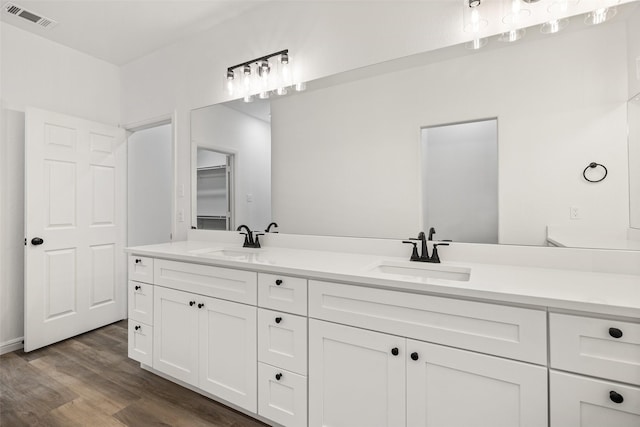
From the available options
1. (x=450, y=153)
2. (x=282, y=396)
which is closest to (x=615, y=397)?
(x=450, y=153)

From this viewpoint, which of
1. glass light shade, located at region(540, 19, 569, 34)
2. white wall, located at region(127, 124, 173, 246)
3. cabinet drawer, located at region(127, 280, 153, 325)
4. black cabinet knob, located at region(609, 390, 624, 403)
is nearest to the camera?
black cabinet knob, located at region(609, 390, 624, 403)

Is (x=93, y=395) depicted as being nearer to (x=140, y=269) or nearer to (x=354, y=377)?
(x=140, y=269)

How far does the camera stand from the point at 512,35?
147cm

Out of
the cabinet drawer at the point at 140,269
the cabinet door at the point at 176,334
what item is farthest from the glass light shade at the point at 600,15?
the cabinet drawer at the point at 140,269

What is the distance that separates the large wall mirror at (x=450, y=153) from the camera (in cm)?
131

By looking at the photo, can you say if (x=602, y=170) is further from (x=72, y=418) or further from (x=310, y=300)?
(x=72, y=418)

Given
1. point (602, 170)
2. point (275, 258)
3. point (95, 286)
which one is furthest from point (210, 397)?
point (602, 170)

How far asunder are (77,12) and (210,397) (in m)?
2.92

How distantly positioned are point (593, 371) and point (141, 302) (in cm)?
232

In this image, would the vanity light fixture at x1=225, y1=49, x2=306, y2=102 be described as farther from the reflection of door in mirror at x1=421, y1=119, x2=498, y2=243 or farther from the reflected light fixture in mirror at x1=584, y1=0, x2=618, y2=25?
the reflected light fixture in mirror at x1=584, y1=0, x2=618, y2=25

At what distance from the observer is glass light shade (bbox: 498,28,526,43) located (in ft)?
4.78

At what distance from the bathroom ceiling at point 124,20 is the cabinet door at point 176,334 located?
204cm

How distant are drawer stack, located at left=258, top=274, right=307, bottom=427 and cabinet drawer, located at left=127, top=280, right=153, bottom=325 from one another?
0.94 metres

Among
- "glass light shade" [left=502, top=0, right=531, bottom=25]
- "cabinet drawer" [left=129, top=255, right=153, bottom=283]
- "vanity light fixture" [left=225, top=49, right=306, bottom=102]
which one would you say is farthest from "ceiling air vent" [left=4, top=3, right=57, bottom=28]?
"glass light shade" [left=502, top=0, right=531, bottom=25]
